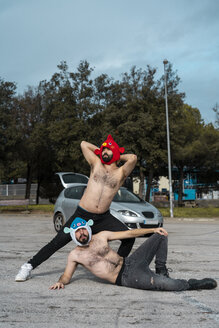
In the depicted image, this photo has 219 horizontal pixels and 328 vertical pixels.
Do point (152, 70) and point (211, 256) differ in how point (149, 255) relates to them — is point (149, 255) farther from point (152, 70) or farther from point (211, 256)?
point (152, 70)

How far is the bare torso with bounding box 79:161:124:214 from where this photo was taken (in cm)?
562

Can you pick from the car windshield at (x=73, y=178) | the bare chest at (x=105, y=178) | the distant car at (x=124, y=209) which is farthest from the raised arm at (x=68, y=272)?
the car windshield at (x=73, y=178)

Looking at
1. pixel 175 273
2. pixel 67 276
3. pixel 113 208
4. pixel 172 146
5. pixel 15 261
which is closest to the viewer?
pixel 67 276

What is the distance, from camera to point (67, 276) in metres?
5.41

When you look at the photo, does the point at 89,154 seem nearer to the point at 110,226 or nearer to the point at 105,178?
the point at 105,178

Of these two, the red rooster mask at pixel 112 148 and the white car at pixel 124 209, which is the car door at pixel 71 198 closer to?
the white car at pixel 124 209

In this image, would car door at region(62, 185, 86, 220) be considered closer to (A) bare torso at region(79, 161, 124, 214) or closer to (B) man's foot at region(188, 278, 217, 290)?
(A) bare torso at region(79, 161, 124, 214)

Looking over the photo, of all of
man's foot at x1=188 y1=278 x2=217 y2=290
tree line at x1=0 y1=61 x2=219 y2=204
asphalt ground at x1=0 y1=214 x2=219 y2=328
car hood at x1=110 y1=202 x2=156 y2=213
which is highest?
tree line at x1=0 y1=61 x2=219 y2=204

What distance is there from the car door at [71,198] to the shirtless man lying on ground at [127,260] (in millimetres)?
7711

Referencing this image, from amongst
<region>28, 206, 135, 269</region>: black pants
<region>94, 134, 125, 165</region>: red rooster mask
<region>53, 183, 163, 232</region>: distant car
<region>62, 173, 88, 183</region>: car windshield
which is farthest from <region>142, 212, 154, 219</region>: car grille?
<region>94, 134, 125, 165</region>: red rooster mask

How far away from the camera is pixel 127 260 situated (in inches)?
203

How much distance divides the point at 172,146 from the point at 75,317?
29046 millimetres

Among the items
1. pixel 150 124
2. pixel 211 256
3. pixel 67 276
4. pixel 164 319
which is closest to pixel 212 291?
pixel 164 319

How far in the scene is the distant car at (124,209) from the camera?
11.9 meters
